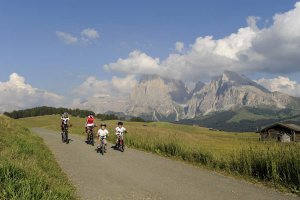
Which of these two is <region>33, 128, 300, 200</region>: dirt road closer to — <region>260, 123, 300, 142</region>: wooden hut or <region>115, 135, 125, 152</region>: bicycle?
<region>115, 135, 125, 152</region>: bicycle

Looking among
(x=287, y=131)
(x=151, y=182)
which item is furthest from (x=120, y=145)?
(x=287, y=131)

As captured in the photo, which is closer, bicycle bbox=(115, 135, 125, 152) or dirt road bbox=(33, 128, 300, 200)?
dirt road bbox=(33, 128, 300, 200)

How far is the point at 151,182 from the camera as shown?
15219 millimetres

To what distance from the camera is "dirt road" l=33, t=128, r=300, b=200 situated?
13055 millimetres

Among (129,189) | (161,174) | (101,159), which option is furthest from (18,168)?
(101,159)

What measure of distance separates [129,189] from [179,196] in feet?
6.16

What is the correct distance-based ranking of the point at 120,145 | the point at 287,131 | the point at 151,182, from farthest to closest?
the point at 287,131 → the point at 120,145 → the point at 151,182

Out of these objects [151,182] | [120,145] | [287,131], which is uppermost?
[287,131]

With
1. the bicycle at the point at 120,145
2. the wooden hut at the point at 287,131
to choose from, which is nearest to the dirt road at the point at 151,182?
the bicycle at the point at 120,145

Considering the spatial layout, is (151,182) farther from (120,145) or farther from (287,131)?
(287,131)

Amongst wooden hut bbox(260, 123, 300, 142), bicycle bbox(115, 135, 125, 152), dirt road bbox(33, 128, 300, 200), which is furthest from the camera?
wooden hut bbox(260, 123, 300, 142)

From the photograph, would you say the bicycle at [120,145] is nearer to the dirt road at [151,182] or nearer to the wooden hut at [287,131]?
the dirt road at [151,182]

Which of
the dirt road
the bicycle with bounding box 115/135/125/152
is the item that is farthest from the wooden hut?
the dirt road

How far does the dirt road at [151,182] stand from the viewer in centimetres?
1305
